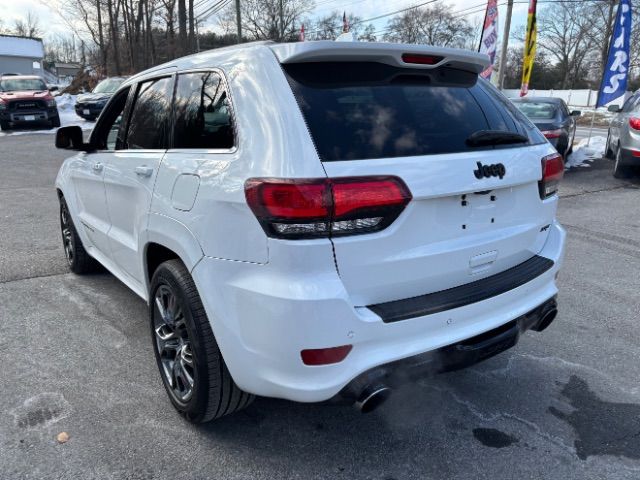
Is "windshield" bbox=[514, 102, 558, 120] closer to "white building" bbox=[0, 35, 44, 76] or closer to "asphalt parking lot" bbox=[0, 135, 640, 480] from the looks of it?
"asphalt parking lot" bbox=[0, 135, 640, 480]

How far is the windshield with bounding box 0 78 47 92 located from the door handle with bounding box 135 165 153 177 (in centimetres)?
2035

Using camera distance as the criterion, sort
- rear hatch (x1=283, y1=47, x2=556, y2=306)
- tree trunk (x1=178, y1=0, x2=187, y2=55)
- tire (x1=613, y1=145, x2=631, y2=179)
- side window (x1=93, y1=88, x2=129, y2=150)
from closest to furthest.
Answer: rear hatch (x1=283, y1=47, x2=556, y2=306)
side window (x1=93, y1=88, x2=129, y2=150)
tire (x1=613, y1=145, x2=631, y2=179)
tree trunk (x1=178, y1=0, x2=187, y2=55)

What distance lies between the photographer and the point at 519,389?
10.2ft

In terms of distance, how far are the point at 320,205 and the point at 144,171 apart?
1.36 metres

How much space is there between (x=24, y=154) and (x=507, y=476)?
49.1 feet

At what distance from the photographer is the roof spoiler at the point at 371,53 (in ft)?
7.30

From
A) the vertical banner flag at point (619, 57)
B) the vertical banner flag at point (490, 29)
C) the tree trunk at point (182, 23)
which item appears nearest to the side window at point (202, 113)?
the vertical banner flag at point (619, 57)

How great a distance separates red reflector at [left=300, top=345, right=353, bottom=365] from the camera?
2062 millimetres

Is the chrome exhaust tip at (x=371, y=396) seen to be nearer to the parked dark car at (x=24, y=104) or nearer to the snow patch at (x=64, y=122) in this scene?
the snow patch at (x=64, y=122)

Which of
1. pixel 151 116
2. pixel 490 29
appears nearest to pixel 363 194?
pixel 151 116

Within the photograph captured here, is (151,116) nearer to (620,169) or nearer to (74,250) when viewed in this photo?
(74,250)

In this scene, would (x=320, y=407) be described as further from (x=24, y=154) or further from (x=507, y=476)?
(x=24, y=154)

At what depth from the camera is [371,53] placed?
7.60 feet

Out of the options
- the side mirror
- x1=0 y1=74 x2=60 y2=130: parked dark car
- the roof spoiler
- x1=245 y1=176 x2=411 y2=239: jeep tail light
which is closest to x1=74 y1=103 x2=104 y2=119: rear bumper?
x1=0 y1=74 x2=60 y2=130: parked dark car
